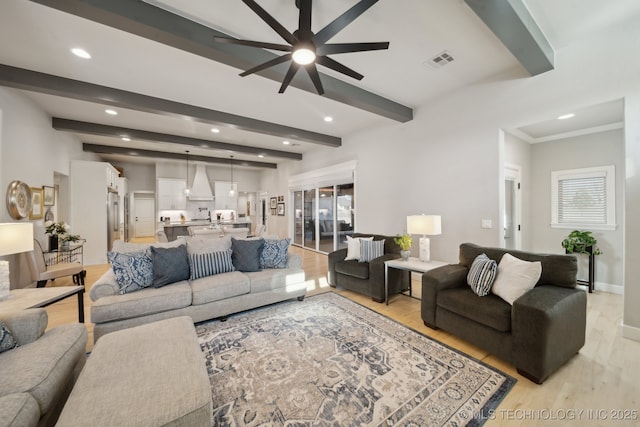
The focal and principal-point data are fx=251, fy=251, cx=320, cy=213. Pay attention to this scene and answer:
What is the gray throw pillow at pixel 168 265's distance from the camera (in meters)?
2.87

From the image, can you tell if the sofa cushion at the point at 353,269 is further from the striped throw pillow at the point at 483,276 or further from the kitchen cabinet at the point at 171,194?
the kitchen cabinet at the point at 171,194

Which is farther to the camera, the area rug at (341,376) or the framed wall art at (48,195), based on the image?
the framed wall art at (48,195)

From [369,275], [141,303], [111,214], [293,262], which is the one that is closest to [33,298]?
[141,303]

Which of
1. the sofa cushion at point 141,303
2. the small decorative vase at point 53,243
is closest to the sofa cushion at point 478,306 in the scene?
the sofa cushion at point 141,303

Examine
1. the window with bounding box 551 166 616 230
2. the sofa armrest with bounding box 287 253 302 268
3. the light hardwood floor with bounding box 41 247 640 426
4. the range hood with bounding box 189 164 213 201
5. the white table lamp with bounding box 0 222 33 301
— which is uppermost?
the range hood with bounding box 189 164 213 201

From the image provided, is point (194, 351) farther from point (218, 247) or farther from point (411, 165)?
point (411, 165)

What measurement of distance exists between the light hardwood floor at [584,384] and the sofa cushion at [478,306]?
331 millimetres

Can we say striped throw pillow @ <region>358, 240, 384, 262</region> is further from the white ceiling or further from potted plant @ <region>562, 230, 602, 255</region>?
potted plant @ <region>562, 230, 602, 255</region>

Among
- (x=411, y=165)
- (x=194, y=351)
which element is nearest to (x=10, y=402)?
(x=194, y=351)

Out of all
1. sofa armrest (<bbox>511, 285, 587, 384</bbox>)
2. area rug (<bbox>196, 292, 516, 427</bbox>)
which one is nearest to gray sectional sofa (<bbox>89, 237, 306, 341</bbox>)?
area rug (<bbox>196, 292, 516, 427</bbox>)

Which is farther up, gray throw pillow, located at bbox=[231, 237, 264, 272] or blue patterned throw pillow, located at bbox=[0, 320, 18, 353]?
gray throw pillow, located at bbox=[231, 237, 264, 272]

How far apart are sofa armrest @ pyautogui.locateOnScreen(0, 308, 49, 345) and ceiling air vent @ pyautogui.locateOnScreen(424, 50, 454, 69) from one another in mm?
4332

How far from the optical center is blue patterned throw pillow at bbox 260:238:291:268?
357 centimetres

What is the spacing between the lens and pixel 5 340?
1.50m
